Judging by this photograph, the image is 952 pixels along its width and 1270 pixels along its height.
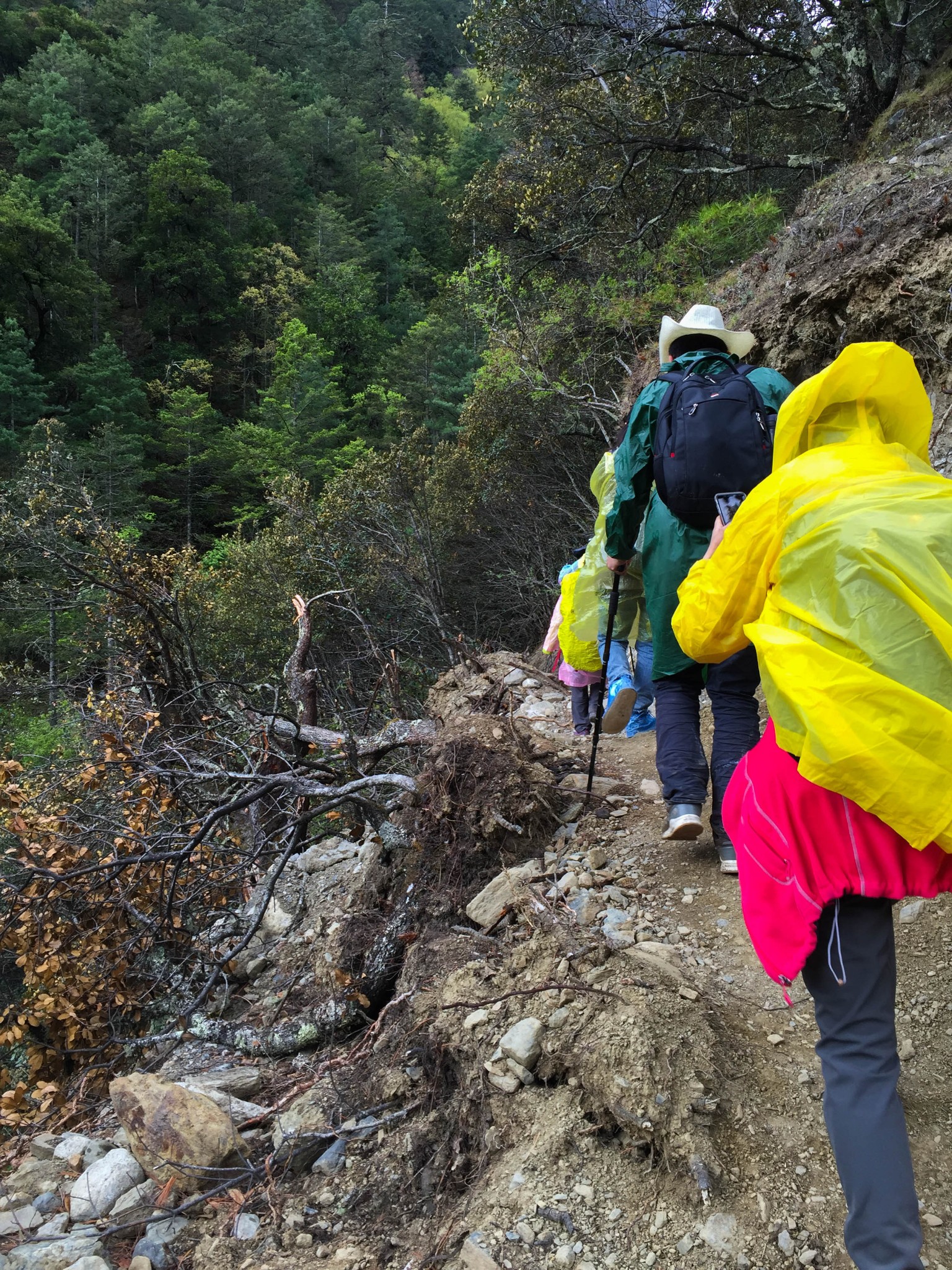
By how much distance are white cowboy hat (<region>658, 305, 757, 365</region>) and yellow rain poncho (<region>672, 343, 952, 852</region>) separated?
133 cm

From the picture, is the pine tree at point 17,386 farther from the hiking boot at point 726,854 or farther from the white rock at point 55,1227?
the hiking boot at point 726,854

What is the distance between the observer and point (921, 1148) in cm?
169

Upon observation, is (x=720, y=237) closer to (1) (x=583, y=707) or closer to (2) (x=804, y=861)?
(1) (x=583, y=707)

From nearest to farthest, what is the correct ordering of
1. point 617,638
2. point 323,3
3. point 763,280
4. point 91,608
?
point 617,638 < point 763,280 < point 91,608 < point 323,3

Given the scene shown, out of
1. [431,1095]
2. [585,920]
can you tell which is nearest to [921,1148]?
[585,920]

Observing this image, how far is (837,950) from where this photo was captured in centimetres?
142

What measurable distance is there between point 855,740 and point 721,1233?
1094 millimetres

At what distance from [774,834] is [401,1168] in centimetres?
153

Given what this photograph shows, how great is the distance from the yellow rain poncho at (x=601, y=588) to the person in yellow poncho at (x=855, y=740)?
1702mm

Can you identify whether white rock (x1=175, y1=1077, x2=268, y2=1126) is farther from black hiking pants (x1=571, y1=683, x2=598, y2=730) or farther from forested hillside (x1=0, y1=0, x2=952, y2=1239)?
black hiking pants (x1=571, y1=683, x2=598, y2=730)

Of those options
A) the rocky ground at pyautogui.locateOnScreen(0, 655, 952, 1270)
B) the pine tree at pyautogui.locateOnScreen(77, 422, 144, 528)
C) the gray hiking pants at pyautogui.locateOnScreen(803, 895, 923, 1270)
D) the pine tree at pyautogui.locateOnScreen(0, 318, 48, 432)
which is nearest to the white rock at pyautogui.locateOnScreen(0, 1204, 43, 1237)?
the rocky ground at pyautogui.locateOnScreen(0, 655, 952, 1270)

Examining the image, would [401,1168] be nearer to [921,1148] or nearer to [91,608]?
[921,1148]

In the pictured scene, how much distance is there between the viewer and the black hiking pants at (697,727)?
269cm

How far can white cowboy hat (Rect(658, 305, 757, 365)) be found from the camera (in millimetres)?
2891
